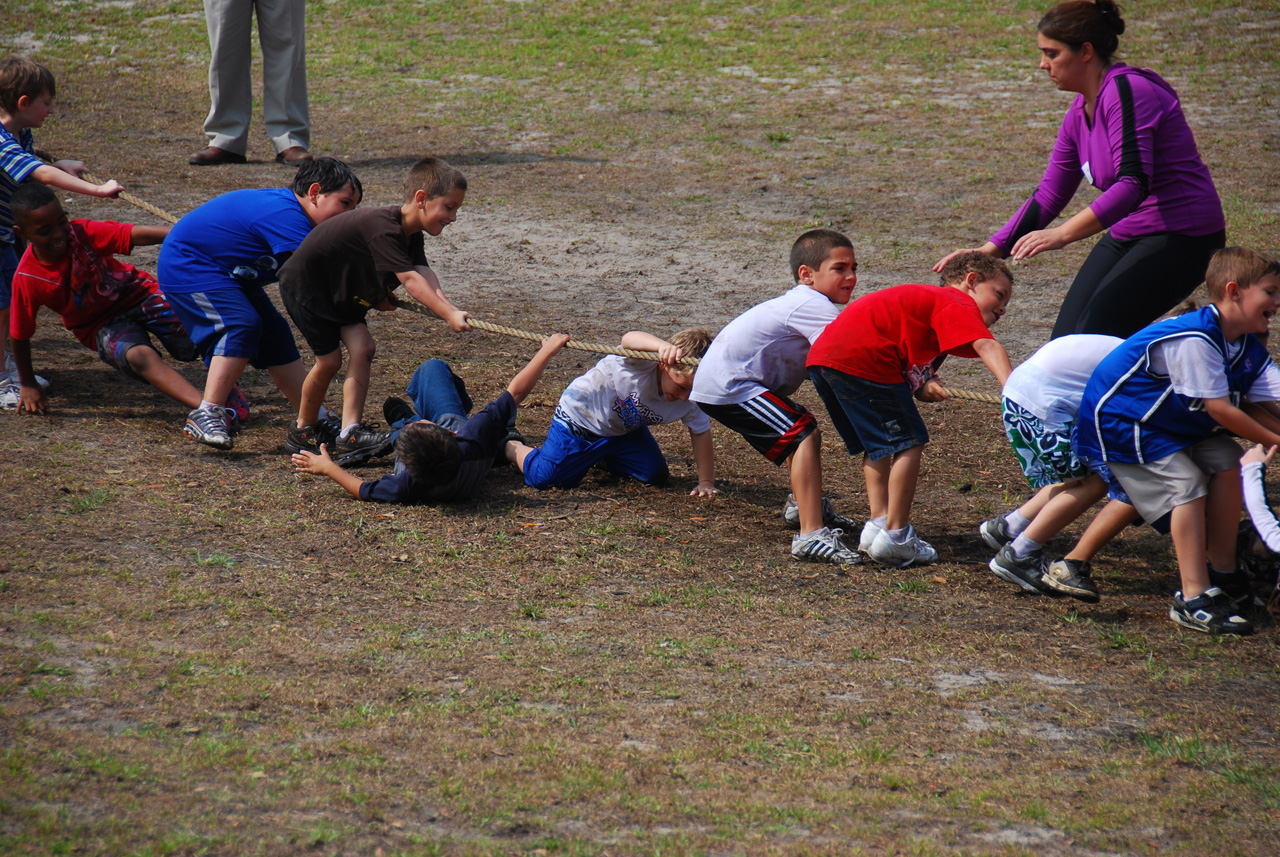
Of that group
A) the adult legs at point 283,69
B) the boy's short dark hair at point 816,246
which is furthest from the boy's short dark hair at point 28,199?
the adult legs at point 283,69

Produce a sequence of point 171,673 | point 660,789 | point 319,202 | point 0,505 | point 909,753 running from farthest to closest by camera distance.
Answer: point 319,202
point 0,505
point 171,673
point 909,753
point 660,789

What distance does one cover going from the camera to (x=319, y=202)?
5.64m

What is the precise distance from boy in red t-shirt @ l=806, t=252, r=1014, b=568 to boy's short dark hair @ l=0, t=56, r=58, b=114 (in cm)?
458

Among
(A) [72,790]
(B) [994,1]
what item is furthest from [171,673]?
(B) [994,1]

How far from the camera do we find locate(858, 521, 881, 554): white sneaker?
14.5 feet

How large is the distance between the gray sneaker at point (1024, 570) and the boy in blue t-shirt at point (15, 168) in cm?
490

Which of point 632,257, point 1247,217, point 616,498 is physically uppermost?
point 1247,217

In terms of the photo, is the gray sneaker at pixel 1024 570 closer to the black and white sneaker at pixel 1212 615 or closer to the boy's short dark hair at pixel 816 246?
the black and white sneaker at pixel 1212 615

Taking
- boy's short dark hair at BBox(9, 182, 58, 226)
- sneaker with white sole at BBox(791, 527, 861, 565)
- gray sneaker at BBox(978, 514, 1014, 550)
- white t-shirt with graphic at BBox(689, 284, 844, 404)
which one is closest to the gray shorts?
gray sneaker at BBox(978, 514, 1014, 550)

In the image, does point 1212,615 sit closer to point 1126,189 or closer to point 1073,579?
point 1073,579

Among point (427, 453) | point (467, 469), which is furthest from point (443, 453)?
point (467, 469)

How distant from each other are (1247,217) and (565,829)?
345 inches

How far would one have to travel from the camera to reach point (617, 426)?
5.26m

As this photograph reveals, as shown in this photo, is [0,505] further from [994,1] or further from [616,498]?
[994,1]
